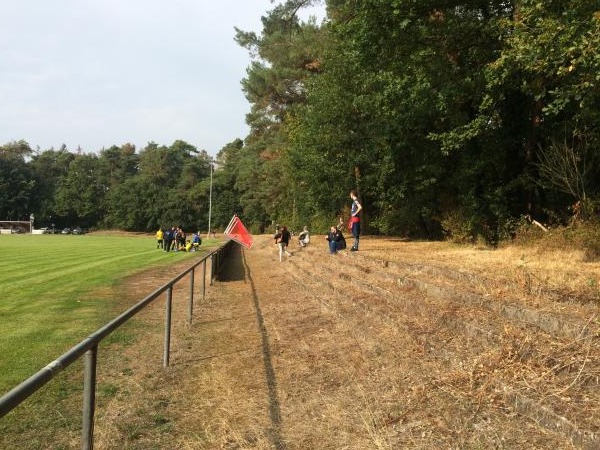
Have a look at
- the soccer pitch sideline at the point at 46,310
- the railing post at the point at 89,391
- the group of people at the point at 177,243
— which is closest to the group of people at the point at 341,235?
the soccer pitch sideline at the point at 46,310

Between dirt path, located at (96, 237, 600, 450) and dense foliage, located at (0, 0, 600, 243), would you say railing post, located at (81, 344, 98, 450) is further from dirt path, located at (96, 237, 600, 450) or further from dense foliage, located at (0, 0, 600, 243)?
dense foliage, located at (0, 0, 600, 243)

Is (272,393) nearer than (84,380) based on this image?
No

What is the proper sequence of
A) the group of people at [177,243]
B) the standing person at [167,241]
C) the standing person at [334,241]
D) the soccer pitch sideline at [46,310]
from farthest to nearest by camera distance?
the group of people at [177,243], the standing person at [167,241], the standing person at [334,241], the soccer pitch sideline at [46,310]

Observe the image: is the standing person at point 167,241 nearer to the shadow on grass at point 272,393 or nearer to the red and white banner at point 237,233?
the red and white banner at point 237,233

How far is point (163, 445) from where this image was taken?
4.05 metres

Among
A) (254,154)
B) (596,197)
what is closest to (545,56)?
(596,197)

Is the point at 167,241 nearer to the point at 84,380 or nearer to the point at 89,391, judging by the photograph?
the point at 84,380

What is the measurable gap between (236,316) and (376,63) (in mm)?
9660

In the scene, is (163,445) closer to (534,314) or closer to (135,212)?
(534,314)

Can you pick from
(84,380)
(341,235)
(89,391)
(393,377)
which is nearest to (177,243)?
(341,235)

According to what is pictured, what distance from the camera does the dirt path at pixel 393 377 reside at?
12.2ft

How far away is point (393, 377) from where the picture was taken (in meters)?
5.02

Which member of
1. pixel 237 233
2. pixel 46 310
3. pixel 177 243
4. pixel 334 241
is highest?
pixel 237 233

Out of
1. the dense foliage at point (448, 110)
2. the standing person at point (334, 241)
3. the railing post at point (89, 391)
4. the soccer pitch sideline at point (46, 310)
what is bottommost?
the soccer pitch sideline at point (46, 310)
